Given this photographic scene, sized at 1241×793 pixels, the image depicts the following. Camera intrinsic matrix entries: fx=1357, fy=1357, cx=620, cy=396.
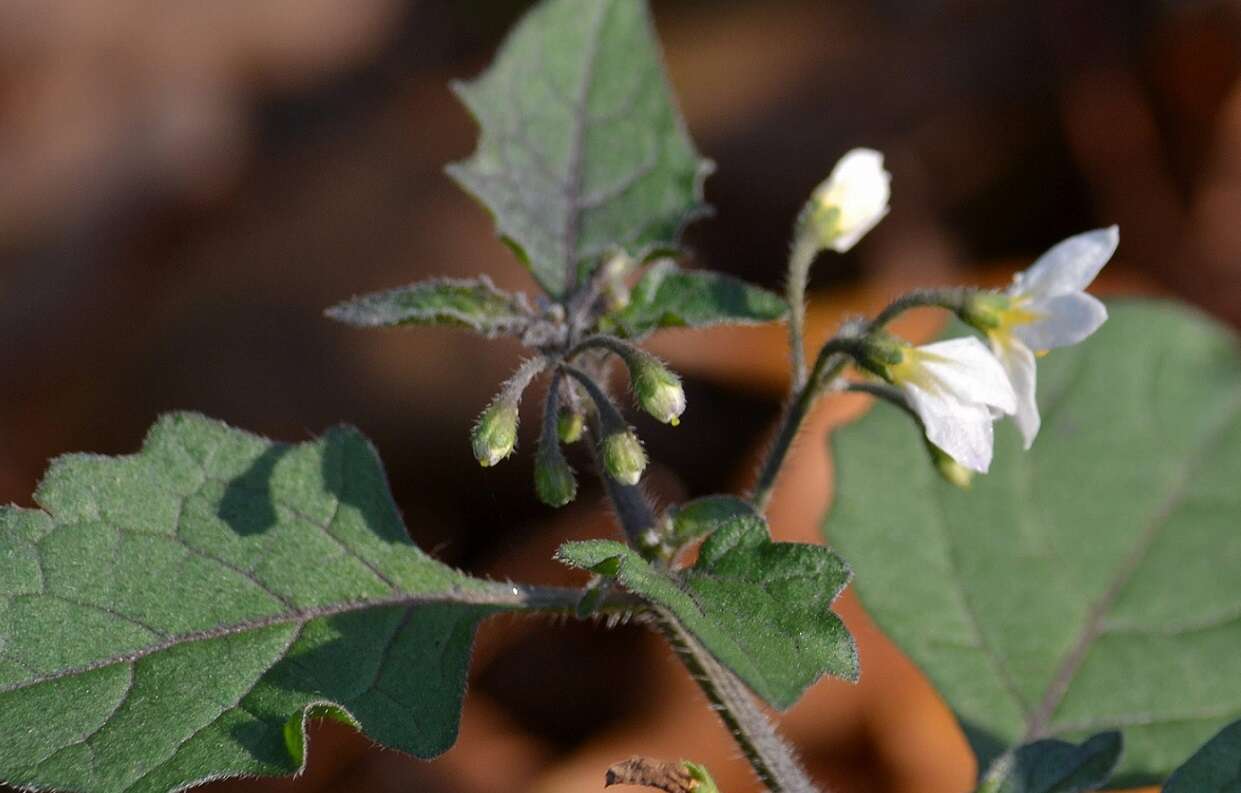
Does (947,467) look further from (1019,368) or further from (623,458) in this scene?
(623,458)

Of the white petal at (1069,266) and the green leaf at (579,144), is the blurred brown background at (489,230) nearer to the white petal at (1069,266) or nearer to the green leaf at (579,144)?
the green leaf at (579,144)

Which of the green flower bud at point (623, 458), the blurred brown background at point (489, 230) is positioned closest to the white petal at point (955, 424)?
the green flower bud at point (623, 458)

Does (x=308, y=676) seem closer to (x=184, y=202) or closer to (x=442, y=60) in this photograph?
(x=184, y=202)

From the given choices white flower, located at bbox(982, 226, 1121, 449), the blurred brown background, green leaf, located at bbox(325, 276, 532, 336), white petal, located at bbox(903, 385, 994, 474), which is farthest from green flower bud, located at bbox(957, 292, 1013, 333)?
the blurred brown background

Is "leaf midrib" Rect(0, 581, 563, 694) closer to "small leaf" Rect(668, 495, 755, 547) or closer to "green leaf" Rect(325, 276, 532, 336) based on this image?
"small leaf" Rect(668, 495, 755, 547)

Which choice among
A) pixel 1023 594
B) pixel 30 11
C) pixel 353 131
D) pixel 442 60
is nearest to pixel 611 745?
pixel 1023 594
